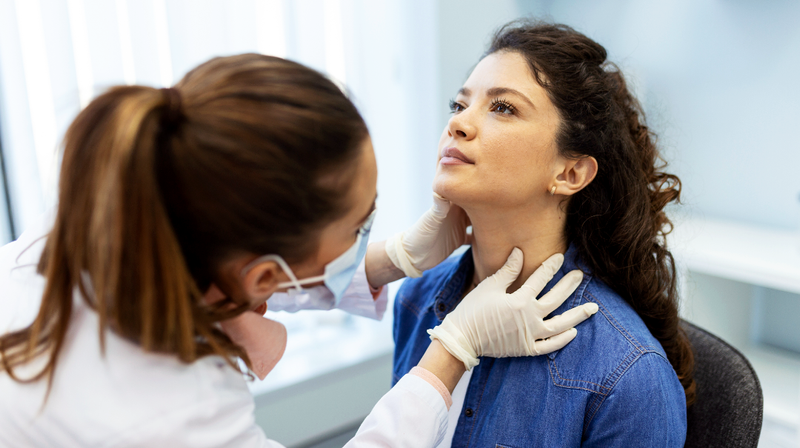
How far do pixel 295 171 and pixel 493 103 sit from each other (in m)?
0.61

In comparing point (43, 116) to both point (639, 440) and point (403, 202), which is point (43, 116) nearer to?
point (403, 202)

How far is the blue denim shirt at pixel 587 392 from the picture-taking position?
0.96m

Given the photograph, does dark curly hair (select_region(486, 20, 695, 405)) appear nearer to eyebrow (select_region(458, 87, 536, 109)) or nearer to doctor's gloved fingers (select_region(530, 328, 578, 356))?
eyebrow (select_region(458, 87, 536, 109))

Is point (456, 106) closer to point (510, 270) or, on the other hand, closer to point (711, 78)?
point (510, 270)

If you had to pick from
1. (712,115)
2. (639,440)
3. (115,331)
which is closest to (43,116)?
(115,331)

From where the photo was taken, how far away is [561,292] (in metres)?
1.10

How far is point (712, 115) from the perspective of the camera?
1.93 metres

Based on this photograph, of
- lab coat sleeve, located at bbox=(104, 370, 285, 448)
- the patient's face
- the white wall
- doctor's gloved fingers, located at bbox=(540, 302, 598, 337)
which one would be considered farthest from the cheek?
the white wall

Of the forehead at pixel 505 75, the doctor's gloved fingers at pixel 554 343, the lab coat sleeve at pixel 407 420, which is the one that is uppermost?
the forehead at pixel 505 75

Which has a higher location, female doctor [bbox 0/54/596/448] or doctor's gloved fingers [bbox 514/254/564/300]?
female doctor [bbox 0/54/596/448]

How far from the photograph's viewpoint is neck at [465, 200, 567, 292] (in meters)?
1.18

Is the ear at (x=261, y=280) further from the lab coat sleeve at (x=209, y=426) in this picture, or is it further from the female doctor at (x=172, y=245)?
the lab coat sleeve at (x=209, y=426)

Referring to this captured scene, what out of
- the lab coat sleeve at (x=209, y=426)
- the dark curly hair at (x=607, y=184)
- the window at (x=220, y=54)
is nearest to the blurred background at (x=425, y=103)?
the window at (x=220, y=54)

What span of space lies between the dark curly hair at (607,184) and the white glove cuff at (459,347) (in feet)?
1.08
